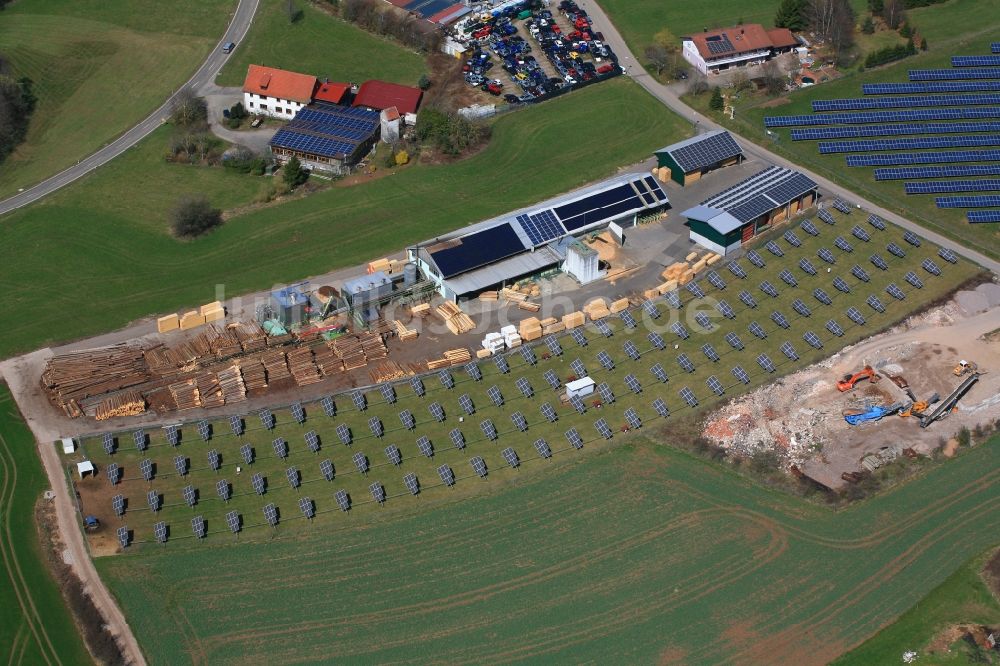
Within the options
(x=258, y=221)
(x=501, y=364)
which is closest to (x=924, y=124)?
(x=501, y=364)

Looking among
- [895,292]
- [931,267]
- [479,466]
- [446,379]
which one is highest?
[931,267]

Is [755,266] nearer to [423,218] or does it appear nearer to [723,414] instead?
[723,414]

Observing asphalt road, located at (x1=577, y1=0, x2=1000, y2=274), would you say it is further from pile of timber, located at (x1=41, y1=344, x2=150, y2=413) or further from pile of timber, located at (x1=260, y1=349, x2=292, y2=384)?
pile of timber, located at (x1=41, y1=344, x2=150, y2=413)

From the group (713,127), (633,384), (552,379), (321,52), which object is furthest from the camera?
(321,52)

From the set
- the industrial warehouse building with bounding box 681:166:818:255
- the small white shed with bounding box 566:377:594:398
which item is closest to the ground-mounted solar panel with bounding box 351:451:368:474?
the small white shed with bounding box 566:377:594:398

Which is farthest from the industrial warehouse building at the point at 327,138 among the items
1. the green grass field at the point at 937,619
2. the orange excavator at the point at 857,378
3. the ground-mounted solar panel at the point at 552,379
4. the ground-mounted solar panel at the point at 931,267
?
the green grass field at the point at 937,619

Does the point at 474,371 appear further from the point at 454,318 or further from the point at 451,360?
the point at 454,318
